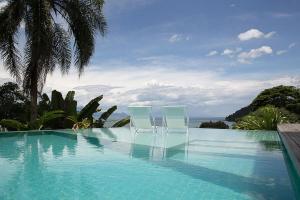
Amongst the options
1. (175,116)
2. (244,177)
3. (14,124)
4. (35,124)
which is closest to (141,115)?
(175,116)

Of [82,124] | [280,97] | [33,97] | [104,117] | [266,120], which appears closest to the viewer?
[266,120]

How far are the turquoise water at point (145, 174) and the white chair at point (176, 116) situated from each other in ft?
12.6

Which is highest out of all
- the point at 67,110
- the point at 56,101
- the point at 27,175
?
the point at 56,101

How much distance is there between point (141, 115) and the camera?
12.4 m

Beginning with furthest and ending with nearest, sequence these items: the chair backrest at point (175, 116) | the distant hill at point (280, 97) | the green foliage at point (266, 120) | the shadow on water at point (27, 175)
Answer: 1. the distant hill at point (280, 97)
2. the green foliage at point (266, 120)
3. the chair backrest at point (175, 116)
4. the shadow on water at point (27, 175)

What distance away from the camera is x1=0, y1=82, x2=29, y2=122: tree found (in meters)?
17.7

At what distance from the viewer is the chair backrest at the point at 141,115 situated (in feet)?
40.7

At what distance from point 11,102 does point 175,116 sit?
9705mm

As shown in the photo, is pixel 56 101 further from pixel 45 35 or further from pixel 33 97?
pixel 45 35

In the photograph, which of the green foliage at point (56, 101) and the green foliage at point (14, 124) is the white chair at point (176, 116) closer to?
the green foliage at point (14, 124)

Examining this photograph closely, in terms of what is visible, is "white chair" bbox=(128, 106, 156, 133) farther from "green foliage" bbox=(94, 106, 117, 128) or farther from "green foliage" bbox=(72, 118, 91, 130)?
"green foliage" bbox=(94, 106, 117, 128)

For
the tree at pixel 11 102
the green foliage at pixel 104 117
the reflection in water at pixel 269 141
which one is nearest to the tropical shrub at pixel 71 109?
the green foliage at pixel 104 117

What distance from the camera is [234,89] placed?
24.4 m

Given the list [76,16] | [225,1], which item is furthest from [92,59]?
[225,1]
